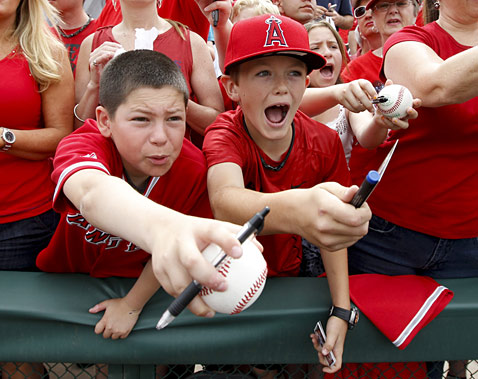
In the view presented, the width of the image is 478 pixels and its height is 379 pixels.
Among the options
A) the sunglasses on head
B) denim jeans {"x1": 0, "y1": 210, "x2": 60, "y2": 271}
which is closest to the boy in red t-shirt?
denim jeans {"x1": 0, "y1": 210, "x2": 60, "y2": 271}

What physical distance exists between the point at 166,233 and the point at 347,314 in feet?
3.01

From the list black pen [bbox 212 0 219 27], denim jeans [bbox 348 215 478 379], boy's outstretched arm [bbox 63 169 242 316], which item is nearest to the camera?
boy's outstretched arm [bbox 63 169 242 316]

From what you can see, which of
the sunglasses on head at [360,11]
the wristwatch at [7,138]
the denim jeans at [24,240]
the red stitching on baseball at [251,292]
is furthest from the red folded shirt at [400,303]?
the sunglasses on head at [360,11]

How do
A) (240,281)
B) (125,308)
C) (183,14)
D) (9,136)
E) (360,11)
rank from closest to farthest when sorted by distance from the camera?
(240,281), (125,308), (9,136), (183,14), (360,11)

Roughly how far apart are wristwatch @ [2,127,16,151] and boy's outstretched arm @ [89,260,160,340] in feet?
2.53

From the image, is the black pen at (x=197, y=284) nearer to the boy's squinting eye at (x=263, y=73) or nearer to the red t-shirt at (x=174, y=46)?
the boy's squinting eye at (x=263, y=73)

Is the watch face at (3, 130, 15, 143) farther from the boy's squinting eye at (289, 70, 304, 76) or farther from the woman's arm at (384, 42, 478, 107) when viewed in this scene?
the woman's arm at (384, 42, 478, 107)

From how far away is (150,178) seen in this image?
1794 millimetres

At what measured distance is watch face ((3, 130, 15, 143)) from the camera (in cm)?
190

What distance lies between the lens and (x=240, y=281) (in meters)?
0.94

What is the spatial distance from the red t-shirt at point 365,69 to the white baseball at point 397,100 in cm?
93

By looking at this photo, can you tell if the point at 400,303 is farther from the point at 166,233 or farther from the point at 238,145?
the point at 166,233

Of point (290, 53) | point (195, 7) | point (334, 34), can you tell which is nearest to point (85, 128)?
point (290, 53)

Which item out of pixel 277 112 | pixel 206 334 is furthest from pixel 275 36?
pixel 206 334
